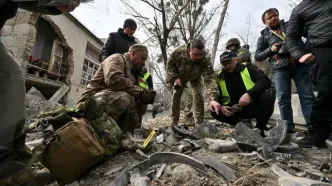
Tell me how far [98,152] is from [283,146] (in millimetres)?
1684

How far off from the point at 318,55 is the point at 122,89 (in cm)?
212

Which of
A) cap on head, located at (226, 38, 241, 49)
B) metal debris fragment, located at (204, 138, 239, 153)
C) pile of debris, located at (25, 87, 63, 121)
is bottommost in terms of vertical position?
pile of debris, located at (25, 87, 63, 121)

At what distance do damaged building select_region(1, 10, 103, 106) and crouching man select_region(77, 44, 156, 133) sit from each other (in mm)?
7097

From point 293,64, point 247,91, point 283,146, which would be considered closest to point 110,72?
point 247,91

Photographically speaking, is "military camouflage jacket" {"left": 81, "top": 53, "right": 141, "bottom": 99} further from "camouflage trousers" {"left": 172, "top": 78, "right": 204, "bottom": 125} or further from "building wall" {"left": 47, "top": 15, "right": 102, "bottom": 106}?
"building wall" {"left": 47, "top": 15, "right": 102, "bottom": 106}

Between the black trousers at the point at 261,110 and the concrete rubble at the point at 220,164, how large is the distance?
0.53 m

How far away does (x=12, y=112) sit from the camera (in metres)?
1.51

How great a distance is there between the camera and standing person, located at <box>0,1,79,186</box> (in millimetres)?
1432

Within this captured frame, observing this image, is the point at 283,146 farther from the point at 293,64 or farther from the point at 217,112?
the point at 293,64

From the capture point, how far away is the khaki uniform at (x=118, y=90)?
9.07ft

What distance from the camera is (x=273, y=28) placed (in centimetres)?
337

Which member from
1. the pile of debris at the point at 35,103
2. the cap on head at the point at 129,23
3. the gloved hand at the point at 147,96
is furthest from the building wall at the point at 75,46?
the gloved hand at the point at 147,96

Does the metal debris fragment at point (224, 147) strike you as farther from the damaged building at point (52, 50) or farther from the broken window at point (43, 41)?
the broken window at point (43, 41)

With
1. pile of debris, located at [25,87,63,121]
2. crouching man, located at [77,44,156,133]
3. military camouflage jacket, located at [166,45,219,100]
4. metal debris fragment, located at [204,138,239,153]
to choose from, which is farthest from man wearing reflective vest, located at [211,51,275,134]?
pile of debris, located at [25,87,63,121]
